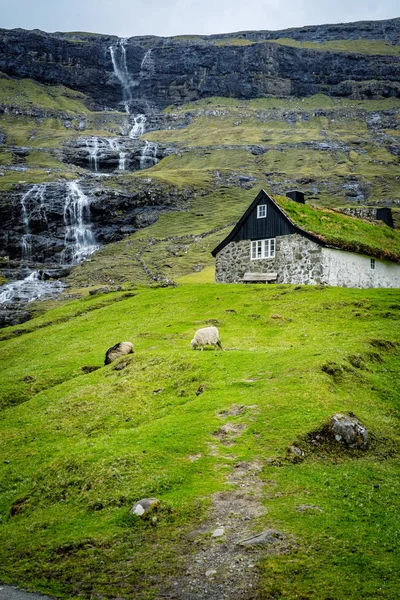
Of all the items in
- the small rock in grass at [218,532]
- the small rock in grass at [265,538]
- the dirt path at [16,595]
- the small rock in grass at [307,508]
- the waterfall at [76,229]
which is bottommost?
the waterfall at [76,229]

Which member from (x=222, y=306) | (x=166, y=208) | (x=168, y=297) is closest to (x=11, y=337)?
(x=168, y=297)

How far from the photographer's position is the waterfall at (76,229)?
481 ft

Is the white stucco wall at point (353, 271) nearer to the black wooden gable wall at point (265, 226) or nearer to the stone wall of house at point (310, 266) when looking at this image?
the stone wall of house at point (310, 266)

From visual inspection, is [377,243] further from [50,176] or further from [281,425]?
[50,176]

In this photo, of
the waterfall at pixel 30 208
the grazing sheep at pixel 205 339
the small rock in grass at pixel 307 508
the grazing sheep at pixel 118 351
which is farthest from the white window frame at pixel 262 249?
the waterfall at pixel 30 208

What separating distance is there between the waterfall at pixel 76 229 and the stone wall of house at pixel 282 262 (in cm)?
8606

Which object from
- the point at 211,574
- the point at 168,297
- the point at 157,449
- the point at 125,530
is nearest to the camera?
the point at 211,574

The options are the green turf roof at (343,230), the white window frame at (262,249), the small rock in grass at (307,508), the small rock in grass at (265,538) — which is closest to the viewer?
the small rock in grass at (265,538)

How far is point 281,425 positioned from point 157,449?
4670 mm

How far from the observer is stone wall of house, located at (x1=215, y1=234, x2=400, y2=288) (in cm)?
5500

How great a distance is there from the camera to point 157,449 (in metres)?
20.3

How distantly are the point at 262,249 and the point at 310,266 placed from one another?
21.7 feet

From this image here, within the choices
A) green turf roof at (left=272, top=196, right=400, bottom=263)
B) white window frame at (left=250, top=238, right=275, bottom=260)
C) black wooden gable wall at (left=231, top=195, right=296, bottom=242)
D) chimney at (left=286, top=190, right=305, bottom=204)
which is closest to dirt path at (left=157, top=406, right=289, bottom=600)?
green turf roof at (left=272, top=196, right=400, bottom=263)

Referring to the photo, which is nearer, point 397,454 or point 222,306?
point 397,454
